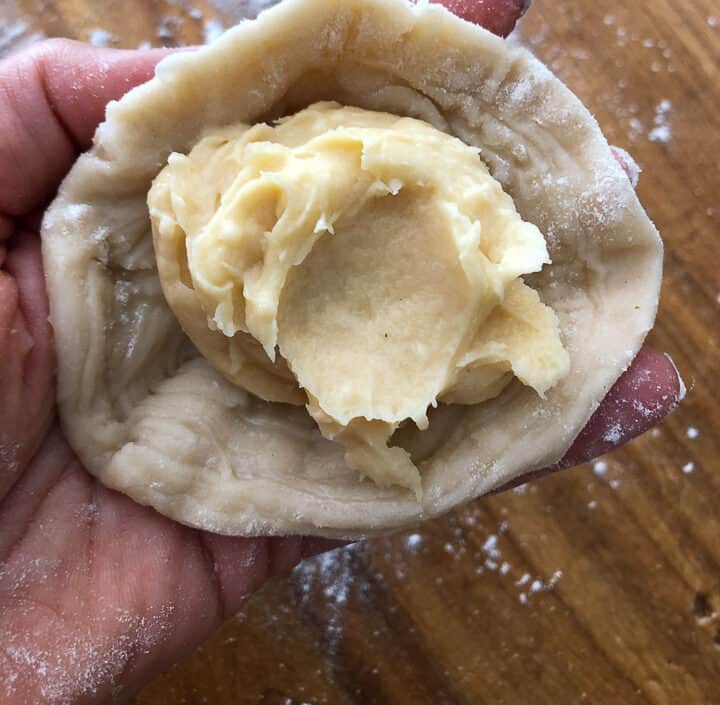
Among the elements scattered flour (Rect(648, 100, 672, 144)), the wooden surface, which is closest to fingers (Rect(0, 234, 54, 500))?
the wooden surface

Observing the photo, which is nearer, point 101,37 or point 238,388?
point 238,388

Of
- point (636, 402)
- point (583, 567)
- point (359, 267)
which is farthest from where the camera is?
point (583, 567)

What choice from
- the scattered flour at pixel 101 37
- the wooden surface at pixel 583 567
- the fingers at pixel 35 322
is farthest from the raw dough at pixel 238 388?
the scattered flour at pixel 101 37

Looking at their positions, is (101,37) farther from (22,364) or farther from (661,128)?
(661,128)

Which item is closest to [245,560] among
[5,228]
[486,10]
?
[5,228]

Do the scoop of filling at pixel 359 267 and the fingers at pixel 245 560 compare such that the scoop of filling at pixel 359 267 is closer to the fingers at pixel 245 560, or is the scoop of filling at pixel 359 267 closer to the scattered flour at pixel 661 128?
the fingers at pixel 245 560

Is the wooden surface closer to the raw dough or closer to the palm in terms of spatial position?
the palm

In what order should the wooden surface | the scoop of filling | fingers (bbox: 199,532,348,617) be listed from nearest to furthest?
the scoop of filling, fingers (bbox: 199,532,348,617), the wooden surface
